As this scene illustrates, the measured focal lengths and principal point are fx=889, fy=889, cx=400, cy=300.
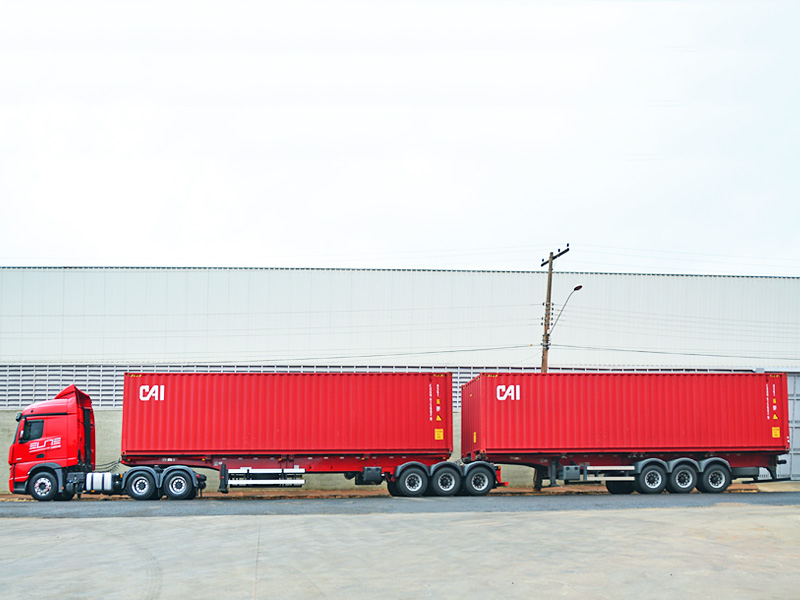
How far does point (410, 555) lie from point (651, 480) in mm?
13899

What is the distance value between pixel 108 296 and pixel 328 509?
774 inches

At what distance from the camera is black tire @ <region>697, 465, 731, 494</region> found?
24.5 m

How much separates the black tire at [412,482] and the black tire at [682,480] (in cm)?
681

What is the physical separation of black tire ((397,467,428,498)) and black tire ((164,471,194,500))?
18.2ft

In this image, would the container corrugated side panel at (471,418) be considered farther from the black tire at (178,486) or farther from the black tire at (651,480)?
the black tire at (178,486)

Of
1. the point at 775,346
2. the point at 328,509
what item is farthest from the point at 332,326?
the point at 775,346

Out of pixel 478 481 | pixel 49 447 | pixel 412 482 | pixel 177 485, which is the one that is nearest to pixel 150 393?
pixel 177 485

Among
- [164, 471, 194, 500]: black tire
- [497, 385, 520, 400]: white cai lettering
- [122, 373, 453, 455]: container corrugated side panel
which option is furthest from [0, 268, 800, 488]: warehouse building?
[164, 471, 194, 500]: black tire

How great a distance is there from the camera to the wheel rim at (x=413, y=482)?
23688 millimetres

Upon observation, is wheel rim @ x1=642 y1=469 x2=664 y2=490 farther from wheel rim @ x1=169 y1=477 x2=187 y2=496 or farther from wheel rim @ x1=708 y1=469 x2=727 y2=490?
wheel rim @ x1=169 y1=477 x2=187 y2=496

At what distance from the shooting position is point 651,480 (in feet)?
80.4

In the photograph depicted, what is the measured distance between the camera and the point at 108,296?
35906 millimetres

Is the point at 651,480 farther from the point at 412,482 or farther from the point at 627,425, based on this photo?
the point at 412,482

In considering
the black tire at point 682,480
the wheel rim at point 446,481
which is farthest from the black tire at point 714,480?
the wheel rim at point 446,481
